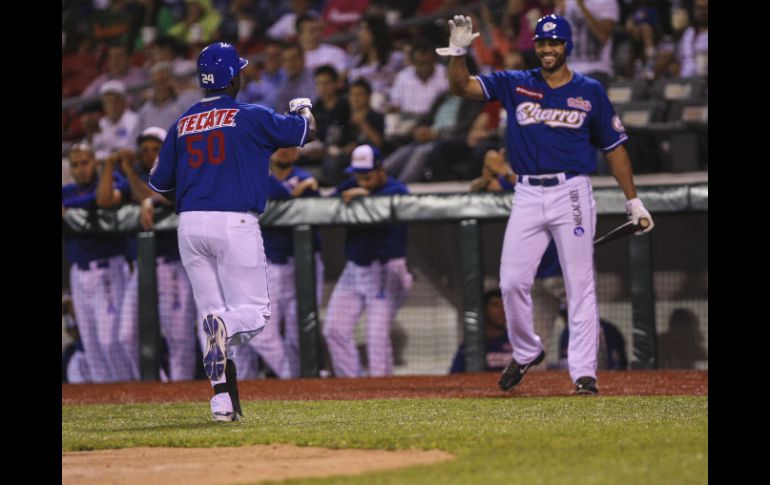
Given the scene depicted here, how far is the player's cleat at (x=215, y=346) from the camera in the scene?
19.5 feet

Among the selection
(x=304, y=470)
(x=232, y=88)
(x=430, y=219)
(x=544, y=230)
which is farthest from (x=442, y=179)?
(x=304, y=470)

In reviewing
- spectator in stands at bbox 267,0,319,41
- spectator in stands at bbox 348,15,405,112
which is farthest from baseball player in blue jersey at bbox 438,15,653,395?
spectator in stands at bbox 267,0,319,41

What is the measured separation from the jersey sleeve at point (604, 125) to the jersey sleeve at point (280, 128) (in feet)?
5.93

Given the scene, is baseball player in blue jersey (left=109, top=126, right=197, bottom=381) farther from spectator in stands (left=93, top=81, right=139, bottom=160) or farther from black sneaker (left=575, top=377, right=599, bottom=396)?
Result: black sneaker (left=575, top=377, right=599, bottom=396)

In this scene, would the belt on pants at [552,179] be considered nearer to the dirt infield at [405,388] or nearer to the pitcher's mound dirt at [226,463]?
the dirt infield at [405,388]

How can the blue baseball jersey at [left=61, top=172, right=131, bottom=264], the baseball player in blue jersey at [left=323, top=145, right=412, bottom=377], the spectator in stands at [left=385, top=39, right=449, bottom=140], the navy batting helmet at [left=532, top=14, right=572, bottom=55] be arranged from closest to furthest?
the navy batting helmet at [left=532, top=14, right=572, bottom=55], the baseball player in blue jersey at [left=323, top=145, right=412, bottom=377], the blue baseball jersey at [left=61, top=172, right=131, bottom=264], the spectator in stands at [left=385, top=39, right=449, bottom=140]

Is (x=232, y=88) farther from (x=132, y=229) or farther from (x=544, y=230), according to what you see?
(x=132, y=229)

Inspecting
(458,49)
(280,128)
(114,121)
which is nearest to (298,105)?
Result: (280,128)

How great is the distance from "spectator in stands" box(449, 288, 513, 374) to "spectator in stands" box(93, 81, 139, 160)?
4903 mm

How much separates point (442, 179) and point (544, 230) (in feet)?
12.4

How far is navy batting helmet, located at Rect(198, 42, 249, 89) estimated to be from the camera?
6195mm

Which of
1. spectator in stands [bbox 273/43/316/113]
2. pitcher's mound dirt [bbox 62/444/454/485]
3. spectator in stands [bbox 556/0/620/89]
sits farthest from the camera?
spectator in stands [bbox 273/43/316/113]

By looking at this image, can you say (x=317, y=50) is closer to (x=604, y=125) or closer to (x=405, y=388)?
(x=405, y=388)

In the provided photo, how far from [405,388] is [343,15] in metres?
7.19
